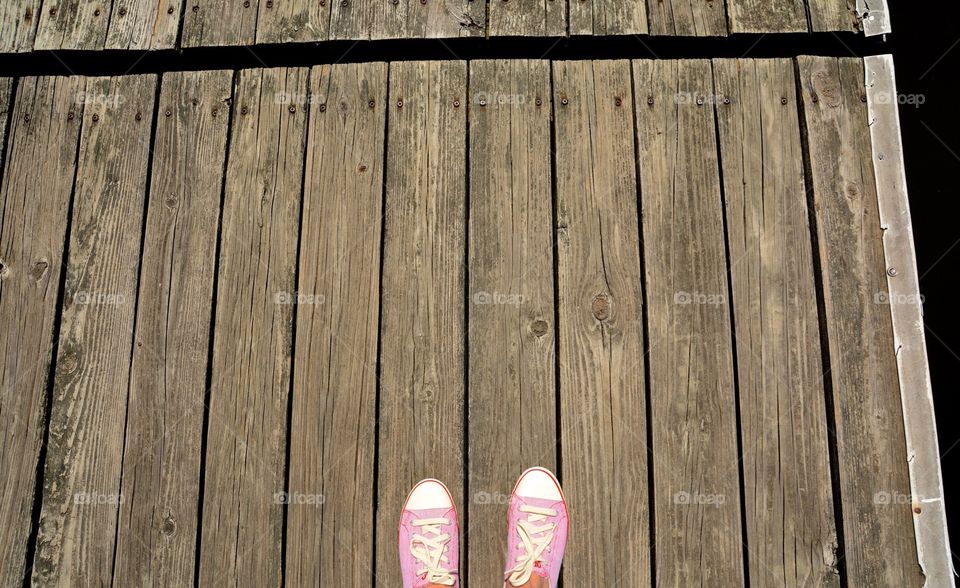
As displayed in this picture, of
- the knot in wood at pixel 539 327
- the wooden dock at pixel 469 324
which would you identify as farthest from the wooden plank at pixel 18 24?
the knot in wood at pixel 539 327

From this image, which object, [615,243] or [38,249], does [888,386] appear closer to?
[615,243]

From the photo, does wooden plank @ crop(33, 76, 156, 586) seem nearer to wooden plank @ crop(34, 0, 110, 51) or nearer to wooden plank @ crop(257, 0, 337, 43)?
wooden plank @ crop(34, 0, 110, 51)

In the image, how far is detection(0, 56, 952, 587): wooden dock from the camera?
179 cm

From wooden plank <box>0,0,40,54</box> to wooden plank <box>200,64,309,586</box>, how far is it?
848mm

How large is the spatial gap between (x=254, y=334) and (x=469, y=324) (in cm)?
68

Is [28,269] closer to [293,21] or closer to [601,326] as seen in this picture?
[293,21]

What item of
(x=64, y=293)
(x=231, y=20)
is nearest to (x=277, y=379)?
(x=64, y=293)

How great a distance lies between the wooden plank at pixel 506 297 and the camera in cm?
181

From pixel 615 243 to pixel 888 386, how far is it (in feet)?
2.99

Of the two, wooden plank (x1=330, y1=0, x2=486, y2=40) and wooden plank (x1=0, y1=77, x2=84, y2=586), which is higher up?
wooden plank (x1=330, y1=0, x2=486, y2=40)

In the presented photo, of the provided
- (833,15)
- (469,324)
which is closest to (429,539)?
(469,324)

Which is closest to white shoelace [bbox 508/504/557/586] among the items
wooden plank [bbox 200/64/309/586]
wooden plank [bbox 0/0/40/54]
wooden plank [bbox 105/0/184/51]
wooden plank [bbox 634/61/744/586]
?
wooden plank [bbox 634/61/744/586]

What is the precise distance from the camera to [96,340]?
1.93 meters

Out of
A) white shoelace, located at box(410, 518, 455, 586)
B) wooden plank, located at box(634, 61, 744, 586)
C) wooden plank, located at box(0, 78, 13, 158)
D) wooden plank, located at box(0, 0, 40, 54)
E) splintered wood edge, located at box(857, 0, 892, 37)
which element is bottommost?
white shoelace, located at box(410, 518, 455, 586)
